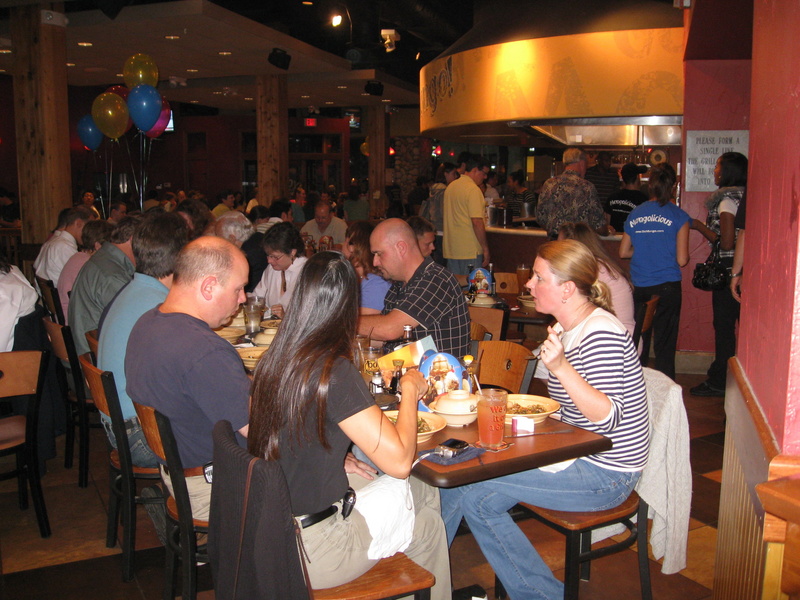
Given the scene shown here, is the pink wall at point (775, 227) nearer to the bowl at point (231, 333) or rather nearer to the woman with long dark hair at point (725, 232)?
the bowl at point (231, 333)

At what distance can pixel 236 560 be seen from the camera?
1605mm

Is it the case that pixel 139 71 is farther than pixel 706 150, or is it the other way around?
pixel 139 71

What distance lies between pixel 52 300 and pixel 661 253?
4.54m

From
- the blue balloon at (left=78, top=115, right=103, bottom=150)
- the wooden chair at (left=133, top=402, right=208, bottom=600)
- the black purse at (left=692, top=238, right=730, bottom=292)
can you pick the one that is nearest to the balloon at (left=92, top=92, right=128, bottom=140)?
the blue balloon at (left=78, top=115, right=103, bottom=150)

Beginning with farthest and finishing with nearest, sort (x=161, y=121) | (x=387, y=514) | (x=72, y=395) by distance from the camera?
(x=161, y=121) → (x=72, y=395) → (x=387, y=514)

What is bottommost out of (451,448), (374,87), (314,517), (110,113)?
(314,517)

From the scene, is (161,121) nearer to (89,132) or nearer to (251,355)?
(89,132)

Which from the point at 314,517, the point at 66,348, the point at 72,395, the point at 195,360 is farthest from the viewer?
the point at 72,395

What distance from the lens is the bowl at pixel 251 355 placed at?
318cm

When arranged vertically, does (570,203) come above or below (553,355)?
above

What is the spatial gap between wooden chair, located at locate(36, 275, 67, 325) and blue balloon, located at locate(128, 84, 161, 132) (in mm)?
3249

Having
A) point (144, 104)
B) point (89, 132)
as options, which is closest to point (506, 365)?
point (144, 104)

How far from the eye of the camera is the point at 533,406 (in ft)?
7.88

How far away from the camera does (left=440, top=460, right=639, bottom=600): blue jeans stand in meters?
2.28
